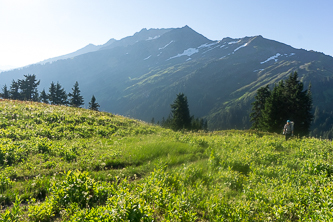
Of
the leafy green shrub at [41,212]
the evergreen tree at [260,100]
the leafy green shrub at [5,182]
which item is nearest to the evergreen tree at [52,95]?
the evergreen tree at [260,100]

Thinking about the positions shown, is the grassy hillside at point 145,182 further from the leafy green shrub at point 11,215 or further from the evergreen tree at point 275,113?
the evergreen tree at point 275,113

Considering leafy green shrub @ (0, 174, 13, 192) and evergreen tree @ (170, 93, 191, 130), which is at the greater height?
leafy green shrub @ (0, 174, 13, 192)

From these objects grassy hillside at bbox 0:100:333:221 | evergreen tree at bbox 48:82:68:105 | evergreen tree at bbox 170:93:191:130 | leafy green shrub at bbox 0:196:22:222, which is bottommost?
evergreen tree at bbox 170:93:191:130

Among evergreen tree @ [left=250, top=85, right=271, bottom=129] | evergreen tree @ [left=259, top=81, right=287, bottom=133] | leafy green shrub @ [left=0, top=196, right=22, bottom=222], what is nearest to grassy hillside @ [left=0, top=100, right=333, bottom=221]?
leafy green shrub @ [left=0, top=196, right=22, bottom=222]

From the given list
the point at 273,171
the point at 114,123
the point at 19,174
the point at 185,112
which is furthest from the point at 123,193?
the point at 185,112

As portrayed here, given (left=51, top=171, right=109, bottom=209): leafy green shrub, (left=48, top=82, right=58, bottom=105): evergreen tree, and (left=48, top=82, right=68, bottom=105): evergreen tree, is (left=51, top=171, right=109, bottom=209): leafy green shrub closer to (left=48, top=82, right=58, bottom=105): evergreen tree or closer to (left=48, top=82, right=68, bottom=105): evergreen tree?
(left=48, top=82, right=68, bottom=105): evergreen tree

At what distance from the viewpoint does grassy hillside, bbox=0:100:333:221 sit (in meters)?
4.57

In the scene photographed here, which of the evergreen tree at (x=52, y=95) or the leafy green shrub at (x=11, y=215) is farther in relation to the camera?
the evergreen tree at (x=52, y=95)

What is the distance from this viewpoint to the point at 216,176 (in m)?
7.40

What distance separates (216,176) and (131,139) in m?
7.32

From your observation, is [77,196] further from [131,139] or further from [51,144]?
[131,139]

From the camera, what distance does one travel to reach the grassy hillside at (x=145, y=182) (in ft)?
15.0

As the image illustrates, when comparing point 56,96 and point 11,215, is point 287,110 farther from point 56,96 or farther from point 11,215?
point 56,96

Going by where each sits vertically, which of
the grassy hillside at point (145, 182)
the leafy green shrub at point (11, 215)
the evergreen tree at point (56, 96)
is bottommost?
the grassy hillside at point (145, 182)
